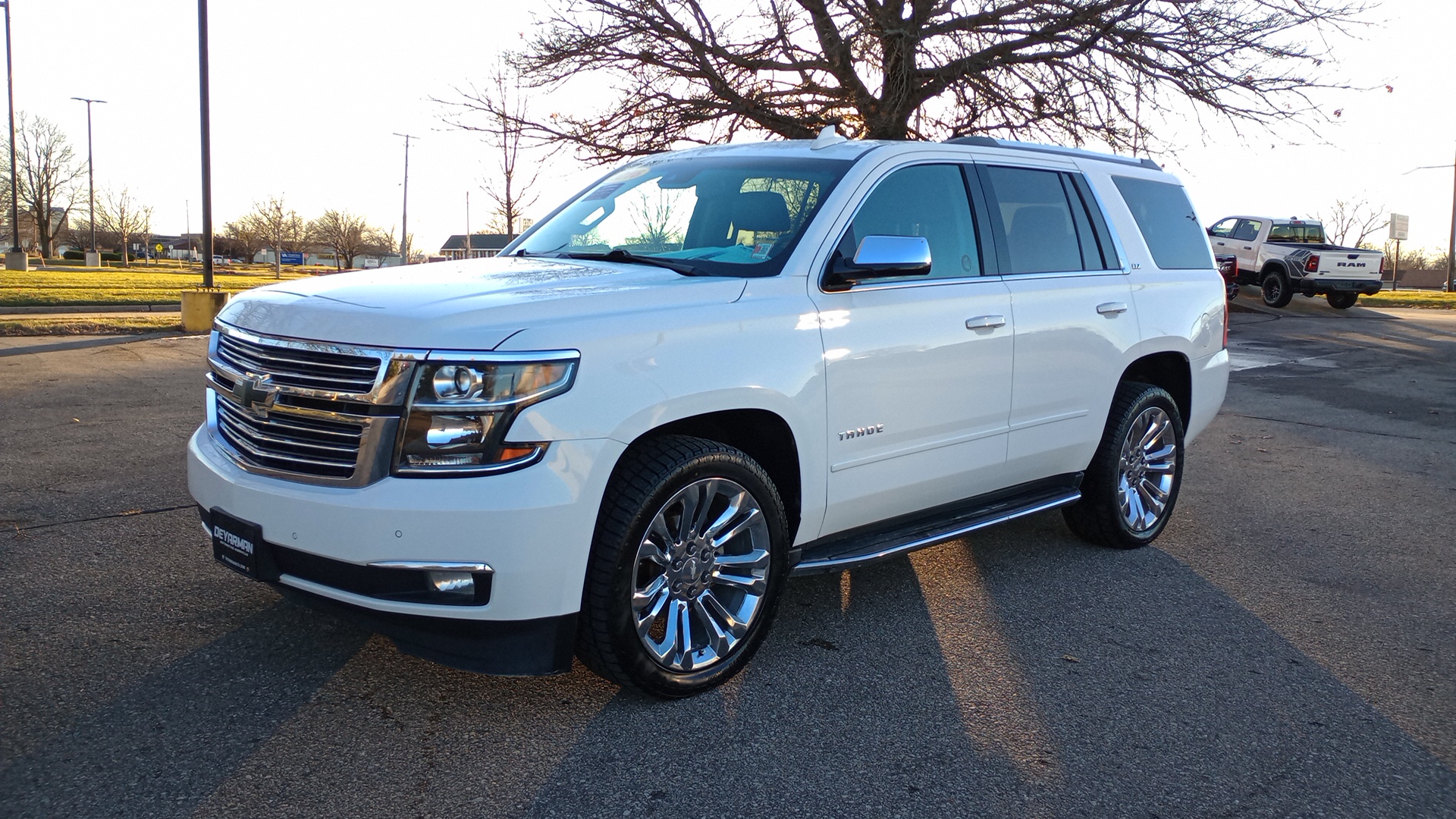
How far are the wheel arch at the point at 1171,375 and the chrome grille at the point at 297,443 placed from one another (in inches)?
161

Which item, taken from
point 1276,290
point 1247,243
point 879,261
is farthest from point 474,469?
point 1247,243

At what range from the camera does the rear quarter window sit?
559 centimetres

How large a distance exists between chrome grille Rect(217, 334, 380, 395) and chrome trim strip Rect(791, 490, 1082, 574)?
1.64m

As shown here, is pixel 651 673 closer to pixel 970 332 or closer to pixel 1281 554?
pixel 970 332

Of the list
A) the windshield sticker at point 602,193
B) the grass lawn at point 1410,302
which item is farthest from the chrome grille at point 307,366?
the grass lawn at point 1410,302

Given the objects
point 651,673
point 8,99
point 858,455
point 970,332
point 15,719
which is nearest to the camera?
point 15,719

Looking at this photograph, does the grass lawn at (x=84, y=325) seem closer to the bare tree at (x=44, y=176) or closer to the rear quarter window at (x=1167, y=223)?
the rear quarter window at (x=1167, y=223)

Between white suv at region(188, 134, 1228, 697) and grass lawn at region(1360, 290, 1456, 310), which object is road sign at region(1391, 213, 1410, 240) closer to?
grass lawn at region(1360, 290, 1456, 310)

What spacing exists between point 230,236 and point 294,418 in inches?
4149

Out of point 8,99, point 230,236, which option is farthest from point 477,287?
point 230,236

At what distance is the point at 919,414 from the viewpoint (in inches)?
163

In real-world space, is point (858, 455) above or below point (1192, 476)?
above

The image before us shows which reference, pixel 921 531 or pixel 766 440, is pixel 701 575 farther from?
pixel 921 531

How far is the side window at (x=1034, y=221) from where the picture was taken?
186 inches
